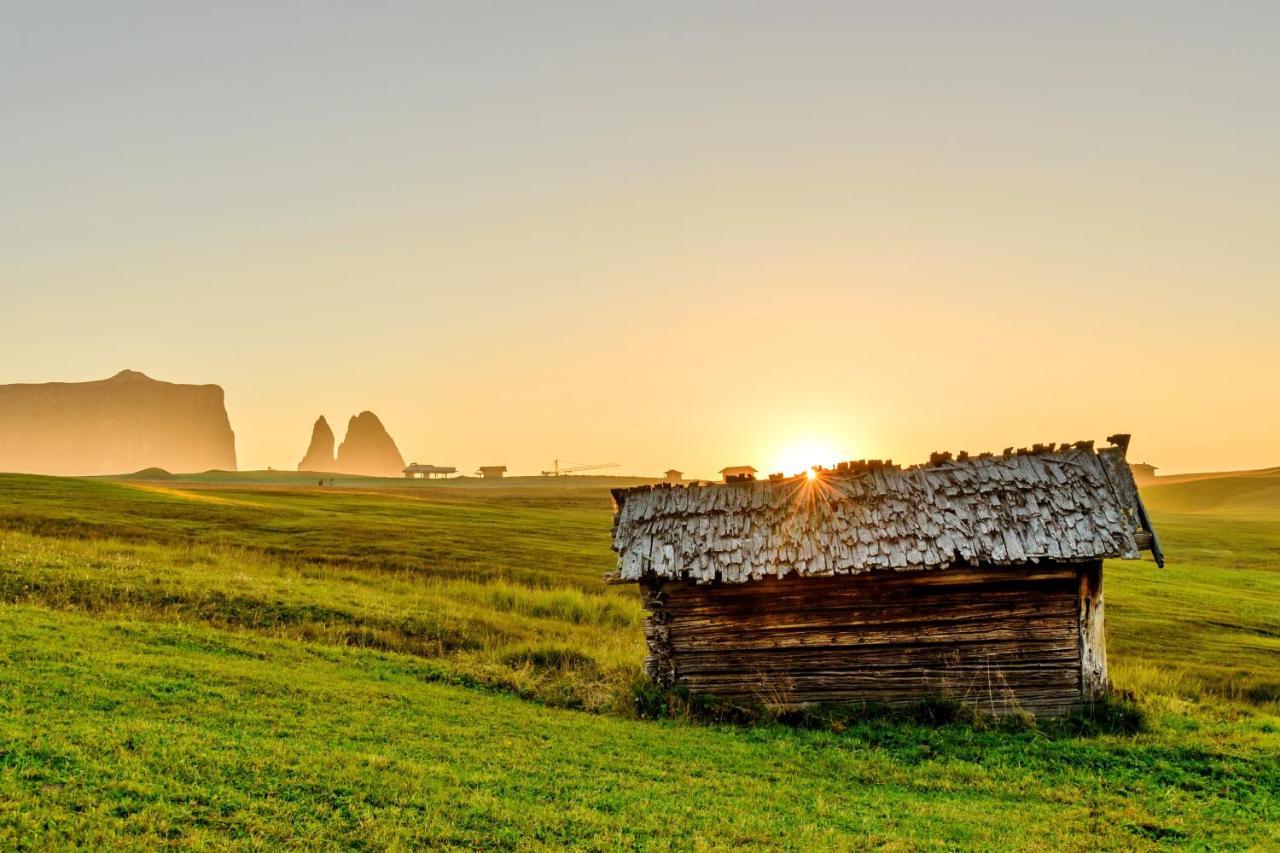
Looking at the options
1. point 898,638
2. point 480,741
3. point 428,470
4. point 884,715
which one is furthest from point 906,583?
point 428,470

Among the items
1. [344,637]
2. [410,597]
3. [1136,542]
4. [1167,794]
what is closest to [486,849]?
[1167,794]

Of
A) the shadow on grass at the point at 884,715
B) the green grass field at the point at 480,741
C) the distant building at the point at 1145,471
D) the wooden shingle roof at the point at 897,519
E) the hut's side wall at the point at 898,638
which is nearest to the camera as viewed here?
the green grass field at the point at 480,741

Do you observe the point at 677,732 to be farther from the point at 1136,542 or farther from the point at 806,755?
the point at 1136,542

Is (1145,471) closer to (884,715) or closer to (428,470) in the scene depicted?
(428,470)

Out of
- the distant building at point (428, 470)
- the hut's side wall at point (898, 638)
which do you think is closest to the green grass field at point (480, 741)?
the hut's side wall at point (898, 638)

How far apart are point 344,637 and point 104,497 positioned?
109 ft

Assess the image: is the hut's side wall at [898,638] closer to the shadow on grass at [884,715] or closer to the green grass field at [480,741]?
the shadow on grass at [884,715]

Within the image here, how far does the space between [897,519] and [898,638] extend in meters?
2.43

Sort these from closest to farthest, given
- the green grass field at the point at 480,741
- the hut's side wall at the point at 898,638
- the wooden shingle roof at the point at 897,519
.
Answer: the green grass field at the point at 480,741
the hut's side wall at the point at 898,638
the wooden shingle roof at the point at 897,519

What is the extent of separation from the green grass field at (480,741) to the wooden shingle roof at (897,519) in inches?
120

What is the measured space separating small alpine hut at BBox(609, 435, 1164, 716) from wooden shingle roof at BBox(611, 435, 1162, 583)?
0.12 ft

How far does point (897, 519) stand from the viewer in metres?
17.7

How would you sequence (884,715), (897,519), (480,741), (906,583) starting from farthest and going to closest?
(897,519) < (906,583) < (884,715) < (480,741)

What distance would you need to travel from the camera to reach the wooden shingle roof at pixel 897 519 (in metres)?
16.8
